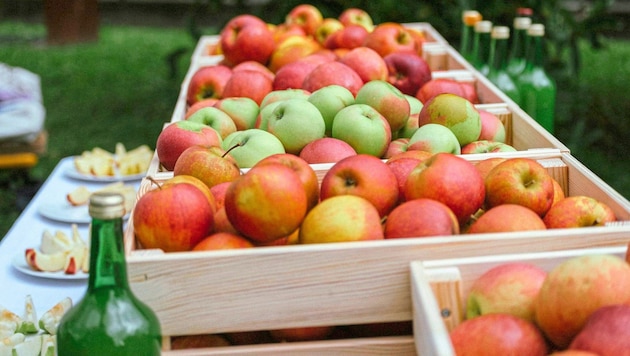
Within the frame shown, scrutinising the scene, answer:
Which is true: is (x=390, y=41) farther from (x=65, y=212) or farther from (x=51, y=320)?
(x=51, y=320)

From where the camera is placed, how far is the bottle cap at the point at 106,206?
42.0 inches

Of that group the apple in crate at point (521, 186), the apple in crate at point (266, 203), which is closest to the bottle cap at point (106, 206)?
the apple in crate at point (266, 203)

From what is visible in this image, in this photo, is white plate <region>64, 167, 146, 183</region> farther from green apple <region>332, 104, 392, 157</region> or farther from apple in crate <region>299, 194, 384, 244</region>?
apple in crate <region>299, 194, 384, 244</region>

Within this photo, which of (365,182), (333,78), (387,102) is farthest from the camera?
(333,78)

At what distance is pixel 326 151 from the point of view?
184 cm

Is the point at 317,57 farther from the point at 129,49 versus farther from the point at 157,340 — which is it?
the point at 129,49

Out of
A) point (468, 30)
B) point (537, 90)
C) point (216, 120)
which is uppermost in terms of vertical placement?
point (216, 120)

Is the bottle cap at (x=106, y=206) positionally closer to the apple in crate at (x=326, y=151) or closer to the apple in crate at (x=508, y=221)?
the apple in crate at (x=508, y=221)

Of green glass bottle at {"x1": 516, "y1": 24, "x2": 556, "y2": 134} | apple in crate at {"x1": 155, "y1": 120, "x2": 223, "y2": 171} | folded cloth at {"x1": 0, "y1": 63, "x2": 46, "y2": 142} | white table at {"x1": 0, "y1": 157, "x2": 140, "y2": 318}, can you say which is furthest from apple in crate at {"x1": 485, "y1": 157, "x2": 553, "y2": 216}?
folded cloth at {"x1": 0, "y1": 63, "x2": 46, "y2": 142}

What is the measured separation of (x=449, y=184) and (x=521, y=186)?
164 mm

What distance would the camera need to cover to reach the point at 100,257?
113cm

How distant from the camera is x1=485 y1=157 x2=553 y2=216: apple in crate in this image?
1.55 m

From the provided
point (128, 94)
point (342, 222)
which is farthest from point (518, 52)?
point (128, 94)

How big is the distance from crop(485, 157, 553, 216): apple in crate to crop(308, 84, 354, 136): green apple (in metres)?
0.60
